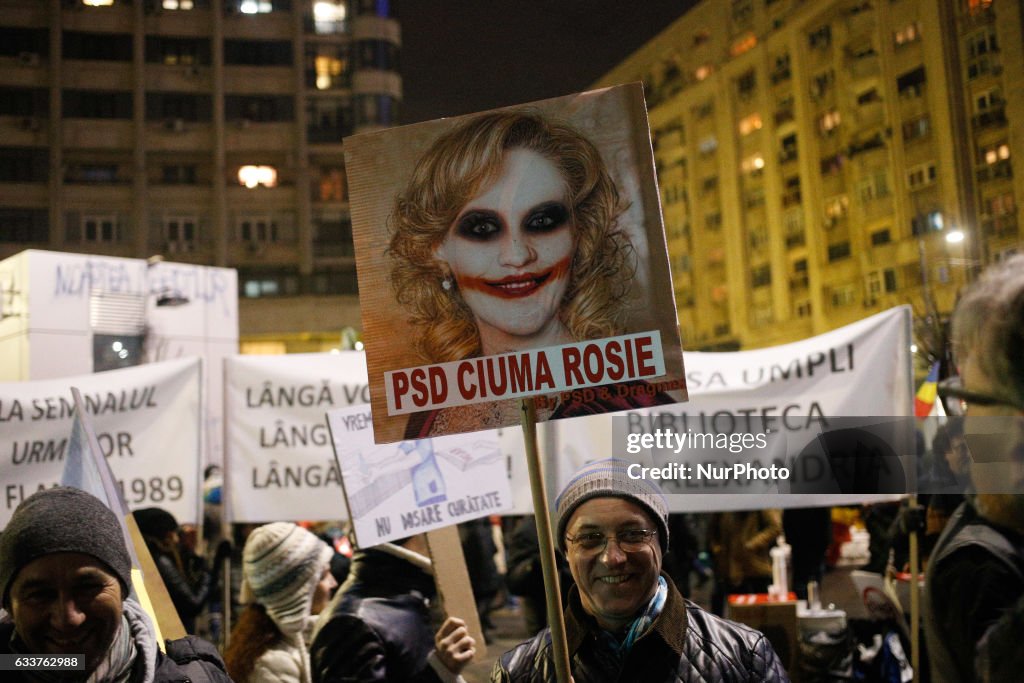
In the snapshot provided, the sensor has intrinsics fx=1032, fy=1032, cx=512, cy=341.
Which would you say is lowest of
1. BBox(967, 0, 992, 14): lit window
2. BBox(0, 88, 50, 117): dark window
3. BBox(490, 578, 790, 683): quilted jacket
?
BBox(490, 578, 790, 683): quilted jacket

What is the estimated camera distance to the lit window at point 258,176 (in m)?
40.9

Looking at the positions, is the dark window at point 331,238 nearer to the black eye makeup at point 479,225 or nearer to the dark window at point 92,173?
the dark window at point 92,173

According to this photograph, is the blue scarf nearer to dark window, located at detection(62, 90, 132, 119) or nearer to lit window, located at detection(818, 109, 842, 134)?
lit window, located at detection(818, 109, 842, 134)

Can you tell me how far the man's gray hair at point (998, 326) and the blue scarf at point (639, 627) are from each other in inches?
45.1

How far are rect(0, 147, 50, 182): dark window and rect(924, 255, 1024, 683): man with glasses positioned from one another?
121 feet

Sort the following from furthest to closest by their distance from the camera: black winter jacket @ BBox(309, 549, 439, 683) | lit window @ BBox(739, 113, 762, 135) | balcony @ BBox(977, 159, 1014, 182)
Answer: lit window @ BBox(739, 113, 762, 135) < balcony @ BBox(977, 159, 1014, 182) < black winter jacket @ BBox(309, 549, 439, 683)

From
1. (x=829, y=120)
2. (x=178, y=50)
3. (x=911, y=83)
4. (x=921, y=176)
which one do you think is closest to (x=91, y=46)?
(x=178, y=50)

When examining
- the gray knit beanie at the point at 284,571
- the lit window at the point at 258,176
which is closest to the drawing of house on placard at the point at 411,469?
the gray knit beanie at the point at 284,571

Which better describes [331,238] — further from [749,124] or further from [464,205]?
[464,205]

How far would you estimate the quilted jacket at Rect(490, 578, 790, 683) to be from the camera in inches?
94.4

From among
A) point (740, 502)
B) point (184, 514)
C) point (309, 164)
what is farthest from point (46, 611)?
point (309, 164)

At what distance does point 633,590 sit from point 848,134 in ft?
112

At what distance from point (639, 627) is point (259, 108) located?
138ft

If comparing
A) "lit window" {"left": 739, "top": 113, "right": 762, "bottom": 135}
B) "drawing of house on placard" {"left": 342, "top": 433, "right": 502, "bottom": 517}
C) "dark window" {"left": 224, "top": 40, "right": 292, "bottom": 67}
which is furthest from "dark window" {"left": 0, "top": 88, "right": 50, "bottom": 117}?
"drawing of house on placard" {"left": 342, "top": 433, "right": 502, "bottom": 517}
